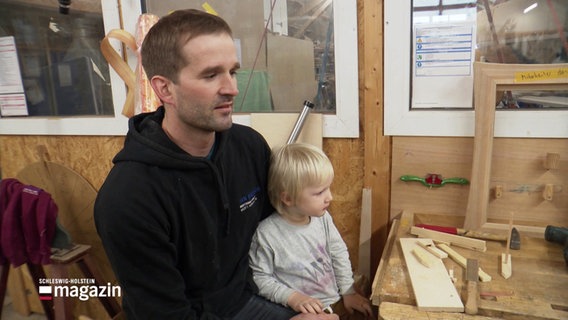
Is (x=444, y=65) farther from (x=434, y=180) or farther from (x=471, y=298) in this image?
(x=471, y=298)

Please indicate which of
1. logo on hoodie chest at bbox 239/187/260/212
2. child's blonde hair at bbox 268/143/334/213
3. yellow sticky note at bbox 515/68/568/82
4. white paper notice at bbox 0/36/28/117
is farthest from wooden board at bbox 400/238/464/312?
white paper notice at bbox 0/36/28/117

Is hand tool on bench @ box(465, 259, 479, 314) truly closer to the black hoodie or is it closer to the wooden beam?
the wooden beam

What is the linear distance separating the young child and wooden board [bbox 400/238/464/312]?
10.0 inches

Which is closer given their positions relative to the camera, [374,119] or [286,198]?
[286,198]

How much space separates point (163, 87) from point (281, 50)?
0.65 m

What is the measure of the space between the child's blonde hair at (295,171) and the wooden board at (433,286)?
334 millimetres

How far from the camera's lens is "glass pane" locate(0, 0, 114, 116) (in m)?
1.73

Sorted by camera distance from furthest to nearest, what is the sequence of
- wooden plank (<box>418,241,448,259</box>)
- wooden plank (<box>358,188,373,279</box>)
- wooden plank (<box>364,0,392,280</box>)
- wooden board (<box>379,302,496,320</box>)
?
wooden plank (<box>358,188,373,279</box>) → wooden plank (<box>364,0,392,280</box>) → wooden plank (<box>418,241,448,259</box>) → wooden board (<box>379,302,496,320</box>)

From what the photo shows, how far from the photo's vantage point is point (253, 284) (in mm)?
1224

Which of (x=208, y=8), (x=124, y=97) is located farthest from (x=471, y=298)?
(x=124, y=97)

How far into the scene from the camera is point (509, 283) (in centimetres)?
95

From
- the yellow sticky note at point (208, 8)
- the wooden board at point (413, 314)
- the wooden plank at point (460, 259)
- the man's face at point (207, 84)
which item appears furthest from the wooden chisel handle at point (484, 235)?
the yellow sticky note at point (208, 8)

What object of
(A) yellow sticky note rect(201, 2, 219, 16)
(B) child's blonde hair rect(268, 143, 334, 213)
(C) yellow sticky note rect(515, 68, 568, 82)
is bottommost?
(B) child's blonde hair rect(268, 143, 334, 213)

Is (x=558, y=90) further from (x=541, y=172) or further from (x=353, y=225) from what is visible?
(x=353, y=225)
